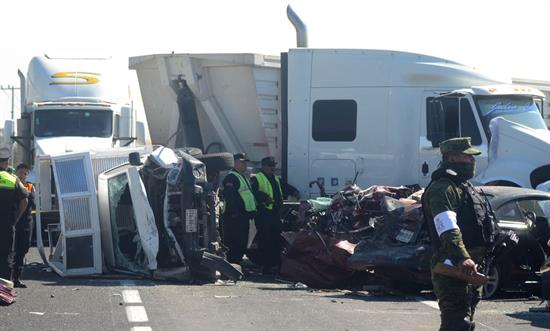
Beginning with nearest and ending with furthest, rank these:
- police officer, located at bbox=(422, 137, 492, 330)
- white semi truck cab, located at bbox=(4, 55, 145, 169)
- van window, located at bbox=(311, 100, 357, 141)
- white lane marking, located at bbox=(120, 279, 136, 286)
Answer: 1. police officer, located at bbox=(422, 137, 492, 330)
2. white lane marking, located at bbox=(120, 279, 136, 286)
3. van window, located at bbox=(311, 100, 357, 141)
4. white semi truck cab, located at bbox=(4, 55, 145, 169)

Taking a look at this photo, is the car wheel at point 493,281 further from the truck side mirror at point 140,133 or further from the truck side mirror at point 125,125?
the truck side mirror at point 125,125

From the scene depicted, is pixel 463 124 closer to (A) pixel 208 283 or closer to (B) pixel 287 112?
(B) pixel 287 112

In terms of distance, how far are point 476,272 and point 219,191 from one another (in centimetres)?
921

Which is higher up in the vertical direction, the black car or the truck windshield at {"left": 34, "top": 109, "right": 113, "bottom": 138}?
the truck windshield at {"left": 34, "top": 109, "right": 113, "bottom": 138}

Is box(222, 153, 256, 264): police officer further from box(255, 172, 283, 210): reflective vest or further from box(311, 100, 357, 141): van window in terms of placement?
box(311, 100, 357, 141): van window

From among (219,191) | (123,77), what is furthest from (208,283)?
(123,77)

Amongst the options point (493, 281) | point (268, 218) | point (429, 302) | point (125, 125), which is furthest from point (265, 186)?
point (125, 125)

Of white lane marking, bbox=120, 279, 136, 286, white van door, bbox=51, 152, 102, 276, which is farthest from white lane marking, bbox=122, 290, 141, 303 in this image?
white van door, bbox=51, 152, 102, 276

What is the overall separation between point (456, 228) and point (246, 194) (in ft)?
28.3

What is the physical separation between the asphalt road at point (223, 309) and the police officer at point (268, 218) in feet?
6.24

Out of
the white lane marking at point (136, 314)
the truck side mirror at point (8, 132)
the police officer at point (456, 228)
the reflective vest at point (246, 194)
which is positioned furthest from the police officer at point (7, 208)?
the truck side mirror at point (8, 132)

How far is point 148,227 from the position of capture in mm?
13703

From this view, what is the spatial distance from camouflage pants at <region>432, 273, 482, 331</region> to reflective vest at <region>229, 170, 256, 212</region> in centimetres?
833

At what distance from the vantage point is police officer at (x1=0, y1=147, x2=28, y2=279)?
12.4 metres
